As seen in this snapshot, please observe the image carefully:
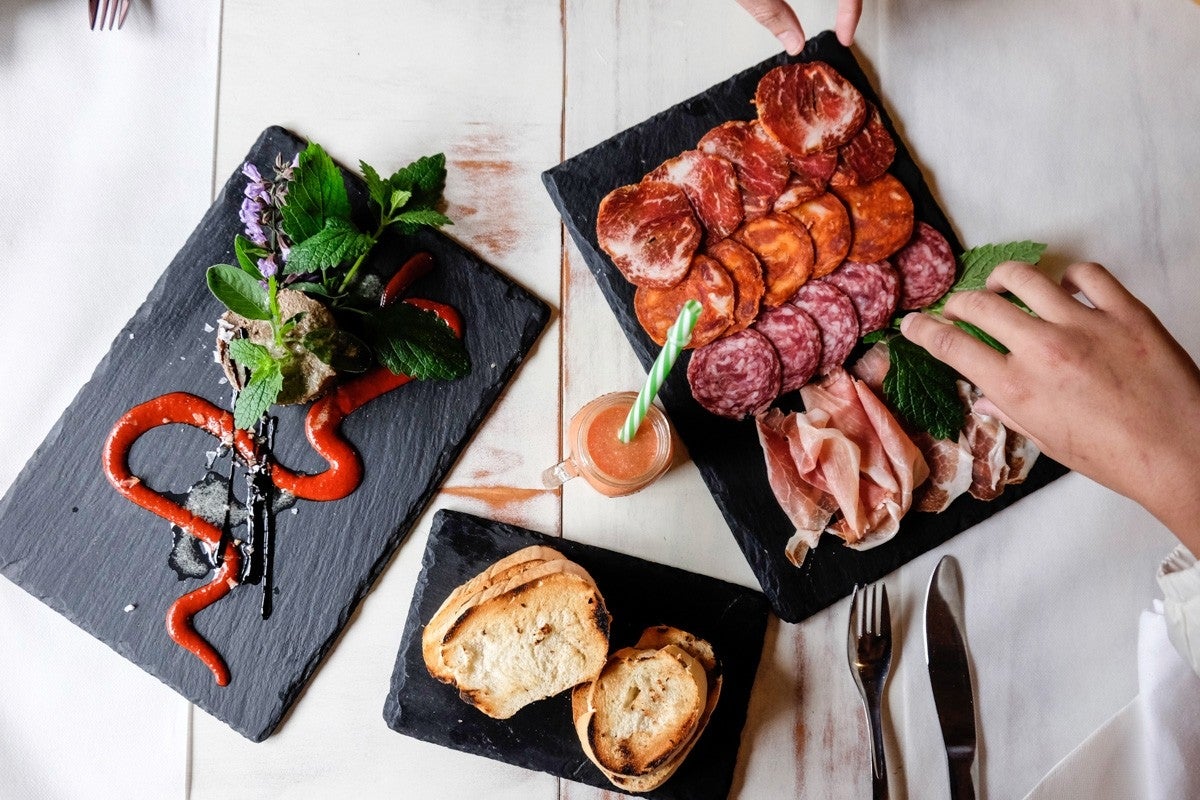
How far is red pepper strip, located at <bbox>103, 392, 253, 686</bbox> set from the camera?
162cm

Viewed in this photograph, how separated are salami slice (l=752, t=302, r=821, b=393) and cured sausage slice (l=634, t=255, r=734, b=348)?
0.09 m

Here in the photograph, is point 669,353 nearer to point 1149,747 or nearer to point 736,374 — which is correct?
point 736,374

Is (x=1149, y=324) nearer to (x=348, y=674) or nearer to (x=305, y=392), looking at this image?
(x=305, y=392)

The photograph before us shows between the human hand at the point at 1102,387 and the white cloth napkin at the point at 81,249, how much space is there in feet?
4.94

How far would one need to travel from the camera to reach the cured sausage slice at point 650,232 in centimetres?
163

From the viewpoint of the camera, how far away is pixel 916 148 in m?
1.83

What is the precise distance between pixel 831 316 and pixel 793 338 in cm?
9

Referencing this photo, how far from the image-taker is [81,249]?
1.71 m

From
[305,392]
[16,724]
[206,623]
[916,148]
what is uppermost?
[916,148]

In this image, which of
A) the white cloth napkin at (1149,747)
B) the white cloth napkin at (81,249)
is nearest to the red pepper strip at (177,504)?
the white cloth napkin at (81,249)

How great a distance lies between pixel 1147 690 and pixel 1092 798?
0.24 meters

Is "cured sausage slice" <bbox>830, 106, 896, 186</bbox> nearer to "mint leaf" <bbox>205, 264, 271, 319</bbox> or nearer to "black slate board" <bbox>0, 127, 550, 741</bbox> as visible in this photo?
"black slate board" <bbox>0, 127, 550, 741</bbox>

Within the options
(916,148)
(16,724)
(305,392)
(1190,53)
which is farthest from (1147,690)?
(16,724)

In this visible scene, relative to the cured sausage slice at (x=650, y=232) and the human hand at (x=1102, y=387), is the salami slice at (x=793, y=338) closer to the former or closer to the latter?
the cured sausage slice at (x=650, y=232)
